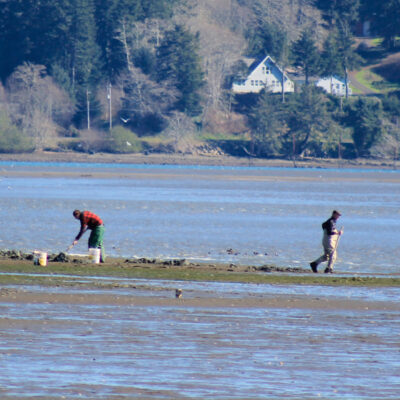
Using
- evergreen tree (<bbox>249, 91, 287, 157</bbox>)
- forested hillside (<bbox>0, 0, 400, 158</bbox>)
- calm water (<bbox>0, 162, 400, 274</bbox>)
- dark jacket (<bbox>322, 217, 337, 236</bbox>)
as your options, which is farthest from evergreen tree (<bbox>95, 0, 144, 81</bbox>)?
dark jacket (<bbox>322, 217, 337, 236</bbox>)

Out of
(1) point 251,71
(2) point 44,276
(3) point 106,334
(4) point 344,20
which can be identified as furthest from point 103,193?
(4) point 344,20

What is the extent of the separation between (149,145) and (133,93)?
7.72 meters

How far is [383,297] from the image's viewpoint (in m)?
19.8

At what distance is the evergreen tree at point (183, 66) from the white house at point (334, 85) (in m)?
25.0

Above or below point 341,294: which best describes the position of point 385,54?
above

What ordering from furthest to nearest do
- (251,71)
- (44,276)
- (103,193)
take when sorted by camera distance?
(251,71), (103,193), (44,276)

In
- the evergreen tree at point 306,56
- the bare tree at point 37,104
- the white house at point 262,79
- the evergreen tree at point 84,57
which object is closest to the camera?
the bare tree at point 37,104

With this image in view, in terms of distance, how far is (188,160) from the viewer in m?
120

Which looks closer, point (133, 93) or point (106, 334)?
point (106, 334)

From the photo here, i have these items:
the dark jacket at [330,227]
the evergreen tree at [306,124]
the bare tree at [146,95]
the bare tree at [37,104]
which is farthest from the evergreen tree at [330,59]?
the dark jacket at [330,227]

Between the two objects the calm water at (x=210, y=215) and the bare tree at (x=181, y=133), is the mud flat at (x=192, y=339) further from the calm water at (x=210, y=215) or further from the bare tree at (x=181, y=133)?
the bare tree at (x=181, y=133)

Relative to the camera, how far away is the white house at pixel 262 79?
452 ft

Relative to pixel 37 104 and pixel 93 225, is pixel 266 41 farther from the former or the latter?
pixel 93 225

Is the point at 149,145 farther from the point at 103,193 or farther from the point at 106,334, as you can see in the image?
the point at 106,334
